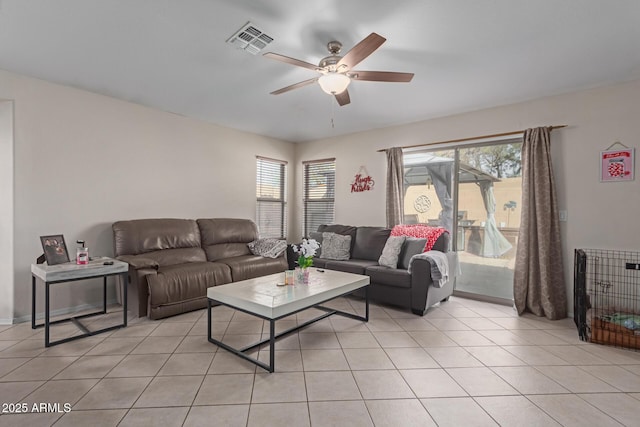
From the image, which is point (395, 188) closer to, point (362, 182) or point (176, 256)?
point (362, 182)

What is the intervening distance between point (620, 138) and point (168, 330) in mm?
4974

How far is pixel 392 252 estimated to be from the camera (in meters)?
3.86

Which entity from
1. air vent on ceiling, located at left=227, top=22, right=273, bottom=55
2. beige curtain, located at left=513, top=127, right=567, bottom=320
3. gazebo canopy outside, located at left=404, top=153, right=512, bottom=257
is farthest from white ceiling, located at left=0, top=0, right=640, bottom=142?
gazebo canopy outside, located at left=404, top=153, right=512, bottom=257

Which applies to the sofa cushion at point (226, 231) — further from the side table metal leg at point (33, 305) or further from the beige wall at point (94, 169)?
the side table metal leg at point (33, 305)

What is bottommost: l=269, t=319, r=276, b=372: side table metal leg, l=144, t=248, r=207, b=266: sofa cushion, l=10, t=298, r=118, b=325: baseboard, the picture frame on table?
l=10, t=298, r=118, b=325: baseboard

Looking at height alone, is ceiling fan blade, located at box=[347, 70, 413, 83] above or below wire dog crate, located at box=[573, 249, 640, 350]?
above

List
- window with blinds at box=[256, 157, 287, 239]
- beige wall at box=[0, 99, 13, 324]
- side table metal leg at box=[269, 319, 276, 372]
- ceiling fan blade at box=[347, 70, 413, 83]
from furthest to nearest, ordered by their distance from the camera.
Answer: window with blinds at box=[256, 157, 287, 239] < beige wall at box=[0, 99, 13, 324] < ceiling fan blade at box=[347, 70, 413, 83] < side table metal leg at box=[269, 319, 276, 372]

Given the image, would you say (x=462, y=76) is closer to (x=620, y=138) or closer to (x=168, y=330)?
(x=620, y=138)

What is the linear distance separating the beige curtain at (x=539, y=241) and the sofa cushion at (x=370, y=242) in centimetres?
165

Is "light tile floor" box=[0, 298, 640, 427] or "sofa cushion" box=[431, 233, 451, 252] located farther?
"sofa cushion" box=[431, 233, 451, 252]

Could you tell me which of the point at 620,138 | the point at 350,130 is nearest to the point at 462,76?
the point at 620,138

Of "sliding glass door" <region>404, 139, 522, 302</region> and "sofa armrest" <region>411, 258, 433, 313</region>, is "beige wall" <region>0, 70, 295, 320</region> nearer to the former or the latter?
"sofa armrest" <region>411, 258, 433, 313</region>

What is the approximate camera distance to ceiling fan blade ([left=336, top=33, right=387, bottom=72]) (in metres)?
1.90

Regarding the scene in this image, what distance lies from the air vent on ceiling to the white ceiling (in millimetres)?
45
